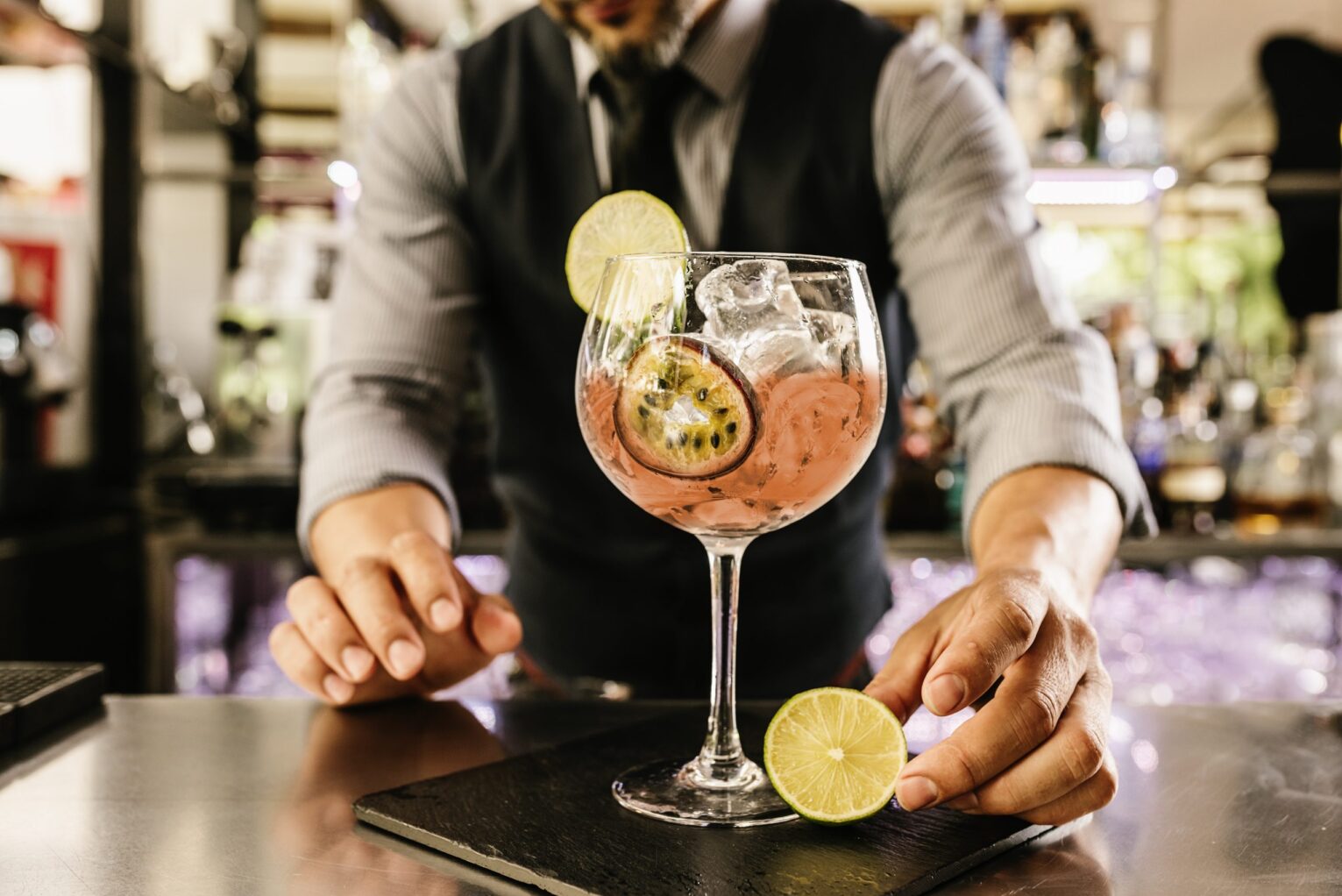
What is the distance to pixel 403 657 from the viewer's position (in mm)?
910

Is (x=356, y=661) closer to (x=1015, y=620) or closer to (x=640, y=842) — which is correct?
(x=640, y=842)

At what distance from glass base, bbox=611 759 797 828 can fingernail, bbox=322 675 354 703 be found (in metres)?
0.30

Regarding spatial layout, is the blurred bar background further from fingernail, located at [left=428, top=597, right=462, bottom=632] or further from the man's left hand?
the man's left hand

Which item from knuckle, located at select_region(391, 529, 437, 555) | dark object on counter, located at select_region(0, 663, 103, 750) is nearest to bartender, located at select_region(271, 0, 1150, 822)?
knuckle, located at select_region(391, 529, 437, 555)

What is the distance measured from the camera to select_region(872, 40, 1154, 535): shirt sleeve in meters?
1.12

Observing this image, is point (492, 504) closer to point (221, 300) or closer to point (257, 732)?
point (221, 300)

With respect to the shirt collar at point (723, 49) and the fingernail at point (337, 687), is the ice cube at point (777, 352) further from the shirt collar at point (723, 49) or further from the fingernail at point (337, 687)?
the shirt collar at point (723, 49)

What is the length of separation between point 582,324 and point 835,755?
883mm

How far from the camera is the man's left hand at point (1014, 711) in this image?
2.22 ft

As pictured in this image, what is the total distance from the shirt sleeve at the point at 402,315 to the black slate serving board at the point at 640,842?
52 centimetres

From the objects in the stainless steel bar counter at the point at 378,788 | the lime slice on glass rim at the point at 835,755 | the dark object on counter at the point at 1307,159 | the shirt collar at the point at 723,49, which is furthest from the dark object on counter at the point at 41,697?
the dark object on counter at the point at 1307,159

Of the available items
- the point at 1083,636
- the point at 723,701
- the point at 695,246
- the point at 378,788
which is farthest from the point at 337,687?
the point at 695,246

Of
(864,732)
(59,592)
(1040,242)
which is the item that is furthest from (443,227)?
(59,592)

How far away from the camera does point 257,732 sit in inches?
37.1
